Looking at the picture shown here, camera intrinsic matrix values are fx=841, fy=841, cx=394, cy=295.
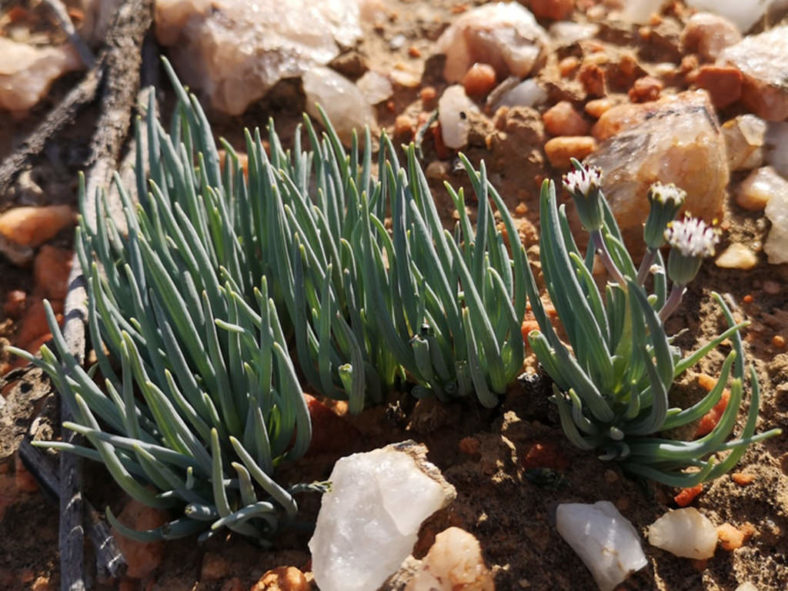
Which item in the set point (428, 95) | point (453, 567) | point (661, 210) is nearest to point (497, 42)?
point (428, 95)

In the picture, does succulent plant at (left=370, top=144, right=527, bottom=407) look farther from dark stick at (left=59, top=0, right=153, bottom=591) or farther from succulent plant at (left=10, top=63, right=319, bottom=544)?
dark stick at (left=59, top=0, right=153, bottom=591)

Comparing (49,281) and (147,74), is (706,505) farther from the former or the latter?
(147,74)

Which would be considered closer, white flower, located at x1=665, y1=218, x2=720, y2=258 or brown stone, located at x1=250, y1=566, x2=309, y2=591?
white flower, located at x1=665, y1=218, x2=720, y2=258

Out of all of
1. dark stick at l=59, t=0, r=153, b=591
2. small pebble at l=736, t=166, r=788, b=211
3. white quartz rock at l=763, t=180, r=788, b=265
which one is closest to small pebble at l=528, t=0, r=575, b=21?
small pebble at l=736, t=166, r=788, b=211

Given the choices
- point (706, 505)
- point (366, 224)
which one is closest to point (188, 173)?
point (366, 224)

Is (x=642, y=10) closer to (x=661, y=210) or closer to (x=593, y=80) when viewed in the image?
(x=593, y=80)
